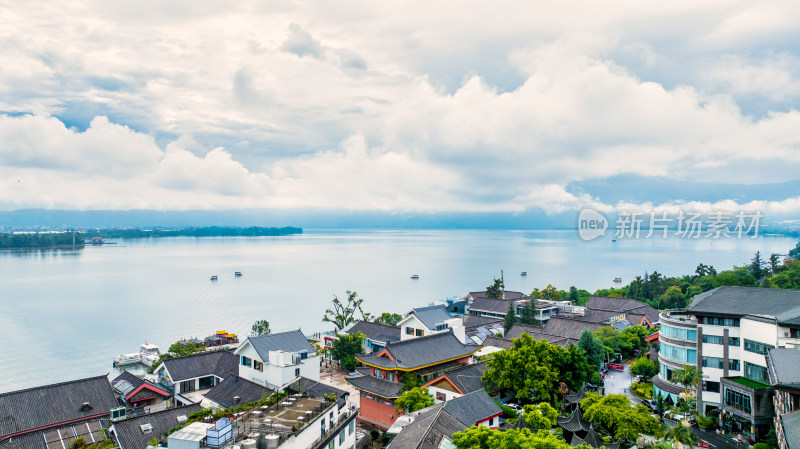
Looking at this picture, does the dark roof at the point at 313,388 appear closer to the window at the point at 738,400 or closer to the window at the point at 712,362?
the window at the point at 738,400

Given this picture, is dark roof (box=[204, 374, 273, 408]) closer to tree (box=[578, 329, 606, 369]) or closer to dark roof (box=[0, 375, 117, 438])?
dark roof (box=[0, 375, 117, 438])

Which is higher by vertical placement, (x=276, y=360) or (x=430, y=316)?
(x=430, y=316)

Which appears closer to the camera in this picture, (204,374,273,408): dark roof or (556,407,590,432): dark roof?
(556,407,590,432): dark roof

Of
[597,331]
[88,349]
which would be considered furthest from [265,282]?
[597,331]

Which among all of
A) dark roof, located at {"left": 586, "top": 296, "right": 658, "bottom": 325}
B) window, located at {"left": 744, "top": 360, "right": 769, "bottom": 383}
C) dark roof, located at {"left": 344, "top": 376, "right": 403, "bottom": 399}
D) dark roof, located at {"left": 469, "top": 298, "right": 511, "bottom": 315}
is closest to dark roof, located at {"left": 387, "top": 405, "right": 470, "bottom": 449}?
dark roof, located at {"left": 344, "top": 376, "right": 403, "bottom": 399}

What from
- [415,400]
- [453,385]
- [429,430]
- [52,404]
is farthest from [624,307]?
[52,404]

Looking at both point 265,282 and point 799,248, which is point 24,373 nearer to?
point 265,282

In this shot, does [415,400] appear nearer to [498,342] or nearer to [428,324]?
[428,324]
